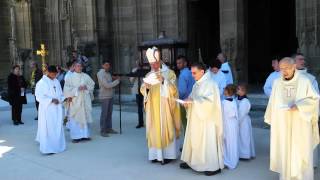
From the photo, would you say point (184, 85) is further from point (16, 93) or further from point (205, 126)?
point (16, 93)

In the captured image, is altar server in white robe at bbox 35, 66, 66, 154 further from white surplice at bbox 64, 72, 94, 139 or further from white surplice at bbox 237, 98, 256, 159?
white surplice at bbox 237, 98, 256, 159

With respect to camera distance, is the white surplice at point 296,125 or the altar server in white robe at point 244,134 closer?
the white surplice at point 296,125

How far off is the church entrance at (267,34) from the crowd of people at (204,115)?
10.8m

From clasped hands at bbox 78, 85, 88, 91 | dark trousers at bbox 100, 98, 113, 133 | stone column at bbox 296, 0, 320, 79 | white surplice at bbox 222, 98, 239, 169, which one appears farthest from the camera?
stone column at bbox 296, 0, 320, 79

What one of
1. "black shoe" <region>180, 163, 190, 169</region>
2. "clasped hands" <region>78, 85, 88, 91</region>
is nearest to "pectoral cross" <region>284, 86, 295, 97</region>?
"black shoe" <region>180, 163, 190, 169</region>

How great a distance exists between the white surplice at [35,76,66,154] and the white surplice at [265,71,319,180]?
4616 millimetres

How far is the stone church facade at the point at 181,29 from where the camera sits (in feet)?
49.0

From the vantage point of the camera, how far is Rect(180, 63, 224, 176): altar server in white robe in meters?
6.58

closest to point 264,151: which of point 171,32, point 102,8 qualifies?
point 171,32

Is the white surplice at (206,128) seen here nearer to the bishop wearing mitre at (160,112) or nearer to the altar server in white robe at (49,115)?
the bishop wearing mitre at (160,112)

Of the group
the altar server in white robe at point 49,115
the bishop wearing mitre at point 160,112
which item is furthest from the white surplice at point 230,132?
the altar server in white robe at point 49,115

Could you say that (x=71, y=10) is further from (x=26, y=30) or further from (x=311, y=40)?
(x=311, y=40)

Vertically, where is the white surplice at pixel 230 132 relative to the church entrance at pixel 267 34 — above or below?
below

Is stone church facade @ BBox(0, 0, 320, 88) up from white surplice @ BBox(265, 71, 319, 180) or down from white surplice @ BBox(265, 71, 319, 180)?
up
